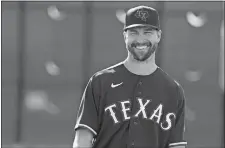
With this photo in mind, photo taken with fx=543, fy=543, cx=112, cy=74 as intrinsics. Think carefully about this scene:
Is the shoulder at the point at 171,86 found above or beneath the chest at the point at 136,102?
above

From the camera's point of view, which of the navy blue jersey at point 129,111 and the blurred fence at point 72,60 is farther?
the blurred fence at point 72,60

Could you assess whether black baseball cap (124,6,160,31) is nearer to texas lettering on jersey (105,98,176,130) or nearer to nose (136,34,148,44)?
nose (136,34,148,44)

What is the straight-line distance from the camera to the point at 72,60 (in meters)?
10.1

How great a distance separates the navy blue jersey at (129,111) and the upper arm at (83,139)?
0.08 feet

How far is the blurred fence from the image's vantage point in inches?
386

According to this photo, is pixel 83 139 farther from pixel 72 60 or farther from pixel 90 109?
pixel 72 60

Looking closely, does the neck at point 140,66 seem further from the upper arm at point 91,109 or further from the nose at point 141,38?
the upper arm at point 91,109

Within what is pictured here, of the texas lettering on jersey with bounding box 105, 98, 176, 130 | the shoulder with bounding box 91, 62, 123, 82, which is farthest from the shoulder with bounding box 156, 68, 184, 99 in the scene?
the shoulder with bounding box 91, 62, 123, 82

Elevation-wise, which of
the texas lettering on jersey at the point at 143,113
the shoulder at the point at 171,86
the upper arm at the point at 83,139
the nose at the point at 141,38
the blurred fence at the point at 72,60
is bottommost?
the upper arm at the point at 83,139

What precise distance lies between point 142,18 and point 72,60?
7.51 m

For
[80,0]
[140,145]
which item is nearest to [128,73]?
[140,145]

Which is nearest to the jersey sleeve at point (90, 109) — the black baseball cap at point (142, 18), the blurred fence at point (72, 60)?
the black baseball cap at point (142, 18)

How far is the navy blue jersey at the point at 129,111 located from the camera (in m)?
2.66

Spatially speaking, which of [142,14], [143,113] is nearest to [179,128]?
[143,113]
